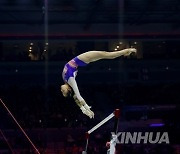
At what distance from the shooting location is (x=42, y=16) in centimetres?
1438

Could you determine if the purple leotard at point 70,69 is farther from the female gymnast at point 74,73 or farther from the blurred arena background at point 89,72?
the blurred arena background at point 89,72

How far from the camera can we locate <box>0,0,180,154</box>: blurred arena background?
46.4 ft

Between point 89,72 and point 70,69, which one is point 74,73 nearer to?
point 70,69

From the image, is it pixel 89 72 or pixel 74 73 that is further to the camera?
pixel 89 72

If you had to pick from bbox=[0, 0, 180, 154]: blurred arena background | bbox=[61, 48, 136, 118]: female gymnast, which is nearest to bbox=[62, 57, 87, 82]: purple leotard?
bbox=[61, 48, 136, 118]: female gymnast

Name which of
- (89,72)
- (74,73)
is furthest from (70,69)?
(89,72)

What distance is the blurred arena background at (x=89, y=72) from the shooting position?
46.4 ft

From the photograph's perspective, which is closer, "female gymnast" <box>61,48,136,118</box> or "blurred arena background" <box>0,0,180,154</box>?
"female gymnast" <box>61,48,136,118</box>

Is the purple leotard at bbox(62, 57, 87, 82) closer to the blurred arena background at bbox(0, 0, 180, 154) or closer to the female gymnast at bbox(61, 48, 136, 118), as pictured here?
the female gymnast at bbox(61, 48, 136, 118)

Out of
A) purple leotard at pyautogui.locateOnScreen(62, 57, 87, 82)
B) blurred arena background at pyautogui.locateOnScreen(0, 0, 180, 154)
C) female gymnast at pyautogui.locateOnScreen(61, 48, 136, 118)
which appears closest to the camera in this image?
female gymnast at pyautogui.locateOnScreen(61, 48, 136, 118)

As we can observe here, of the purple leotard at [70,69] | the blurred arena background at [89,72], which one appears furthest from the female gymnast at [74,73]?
the blurred arena background at [89,72]

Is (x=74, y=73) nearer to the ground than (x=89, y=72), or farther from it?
farther from it

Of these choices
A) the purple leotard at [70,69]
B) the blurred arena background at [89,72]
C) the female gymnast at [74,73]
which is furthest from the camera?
the blurred arena background at [89,72]

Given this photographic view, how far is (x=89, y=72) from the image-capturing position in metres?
15.3
